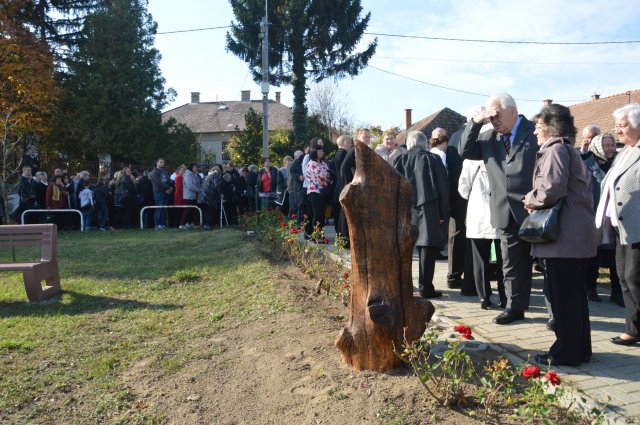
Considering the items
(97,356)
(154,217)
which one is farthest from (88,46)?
(97,356)

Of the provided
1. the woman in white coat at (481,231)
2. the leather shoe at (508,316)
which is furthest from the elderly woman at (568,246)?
the woman in white coat at (481,231)

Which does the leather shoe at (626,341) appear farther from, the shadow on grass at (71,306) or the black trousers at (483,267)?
the shadow on grass at (71,306)

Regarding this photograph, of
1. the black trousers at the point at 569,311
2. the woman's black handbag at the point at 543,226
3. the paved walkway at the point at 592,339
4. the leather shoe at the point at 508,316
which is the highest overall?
the woman's black handbag at the point at 543,226

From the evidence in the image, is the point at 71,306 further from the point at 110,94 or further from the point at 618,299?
the point at 110,94

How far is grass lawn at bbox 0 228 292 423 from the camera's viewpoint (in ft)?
12.7

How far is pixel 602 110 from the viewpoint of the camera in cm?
2748

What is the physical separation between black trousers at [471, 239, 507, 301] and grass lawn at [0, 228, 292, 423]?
204 centimetres

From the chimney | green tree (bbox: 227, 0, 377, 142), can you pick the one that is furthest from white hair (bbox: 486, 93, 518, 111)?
the chimney

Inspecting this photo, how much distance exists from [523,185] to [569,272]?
110cm

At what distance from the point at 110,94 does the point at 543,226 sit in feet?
98.8

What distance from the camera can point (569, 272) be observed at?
378cm

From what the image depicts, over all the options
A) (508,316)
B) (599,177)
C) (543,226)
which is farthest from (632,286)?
(599,177)

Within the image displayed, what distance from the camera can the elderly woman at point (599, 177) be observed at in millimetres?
5910

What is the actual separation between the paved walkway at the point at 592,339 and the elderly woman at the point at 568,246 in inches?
6.5
